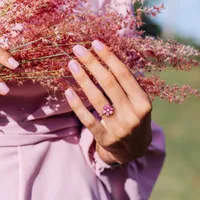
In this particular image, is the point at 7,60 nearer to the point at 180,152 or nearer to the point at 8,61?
the point at 8,61

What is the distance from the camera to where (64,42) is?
1302 mm

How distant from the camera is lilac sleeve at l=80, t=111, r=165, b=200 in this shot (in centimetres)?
162

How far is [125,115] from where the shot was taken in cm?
133

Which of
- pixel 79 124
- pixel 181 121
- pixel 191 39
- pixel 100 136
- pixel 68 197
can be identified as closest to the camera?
pixel 100 136

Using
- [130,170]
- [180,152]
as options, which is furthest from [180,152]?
[130,170]

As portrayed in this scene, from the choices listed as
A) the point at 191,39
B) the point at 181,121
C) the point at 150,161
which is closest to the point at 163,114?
the point at 181,121

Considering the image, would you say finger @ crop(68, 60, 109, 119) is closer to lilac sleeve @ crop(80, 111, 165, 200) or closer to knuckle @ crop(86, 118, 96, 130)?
knuckle @ crop(86, 118, 96, 130)

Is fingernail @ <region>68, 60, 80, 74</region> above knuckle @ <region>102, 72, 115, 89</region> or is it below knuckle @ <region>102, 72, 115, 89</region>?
above

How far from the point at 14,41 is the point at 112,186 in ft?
1.91

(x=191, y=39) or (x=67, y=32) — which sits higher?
(x=67, y=32)

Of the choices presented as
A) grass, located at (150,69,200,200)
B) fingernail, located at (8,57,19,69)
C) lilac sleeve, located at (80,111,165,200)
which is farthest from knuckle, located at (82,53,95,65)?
grass, located at (150,69,200,200)

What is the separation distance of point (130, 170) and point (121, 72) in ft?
1.71

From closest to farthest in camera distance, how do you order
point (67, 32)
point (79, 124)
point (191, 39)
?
1. point (67, 32)
2. point (79, 124)
3. point (191, 39)

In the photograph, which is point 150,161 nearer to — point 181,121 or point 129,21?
point 129,21
